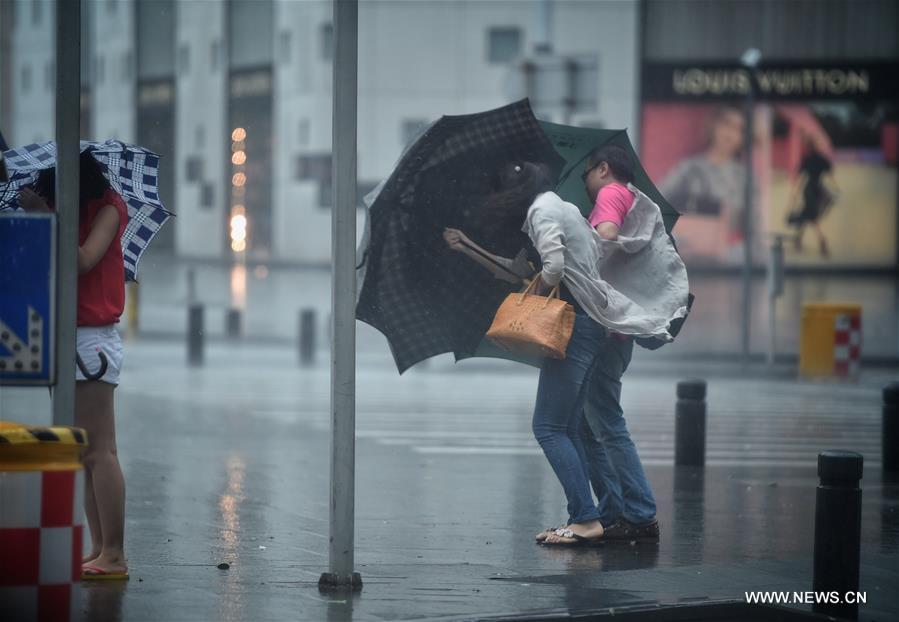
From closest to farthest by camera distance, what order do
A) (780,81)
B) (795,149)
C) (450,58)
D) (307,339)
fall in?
(307,339)
(780,81)
(795,149)
(450,58)

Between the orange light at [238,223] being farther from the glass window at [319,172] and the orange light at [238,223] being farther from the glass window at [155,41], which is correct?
the glass window at [155,41]

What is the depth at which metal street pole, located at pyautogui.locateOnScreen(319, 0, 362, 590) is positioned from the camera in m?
6.25

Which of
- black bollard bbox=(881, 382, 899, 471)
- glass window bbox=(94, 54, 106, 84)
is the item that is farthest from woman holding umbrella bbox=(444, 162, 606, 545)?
glass window bbox=(94, 54, 106, 84)

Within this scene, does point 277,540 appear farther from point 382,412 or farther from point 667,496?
point 382,412

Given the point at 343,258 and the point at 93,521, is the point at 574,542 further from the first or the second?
the point at 93,521

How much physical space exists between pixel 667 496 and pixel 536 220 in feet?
10.00

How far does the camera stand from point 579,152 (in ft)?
27.1

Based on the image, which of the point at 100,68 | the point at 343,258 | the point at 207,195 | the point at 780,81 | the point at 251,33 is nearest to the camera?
the point at 343,258

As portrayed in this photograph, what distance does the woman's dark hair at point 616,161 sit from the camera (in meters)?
7.95

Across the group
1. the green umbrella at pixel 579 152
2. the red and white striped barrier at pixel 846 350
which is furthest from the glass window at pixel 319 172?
the green umbrella at pixel 579 152

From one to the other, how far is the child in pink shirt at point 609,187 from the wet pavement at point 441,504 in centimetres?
170

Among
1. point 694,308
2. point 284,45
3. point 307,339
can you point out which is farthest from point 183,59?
point 307,339

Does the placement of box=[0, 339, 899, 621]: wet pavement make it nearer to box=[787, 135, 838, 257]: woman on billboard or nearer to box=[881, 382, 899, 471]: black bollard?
box=[881, 382, 899, 471]: black bollard

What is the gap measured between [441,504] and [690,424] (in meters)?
2.72
